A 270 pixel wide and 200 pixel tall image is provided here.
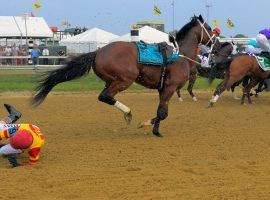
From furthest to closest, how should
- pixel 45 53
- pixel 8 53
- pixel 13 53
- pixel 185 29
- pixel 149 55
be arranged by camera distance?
1. pixel 8 53
2. pixel 13 53
3. pixel 45 53
4. pixel 185 29
5. pixel 149 55

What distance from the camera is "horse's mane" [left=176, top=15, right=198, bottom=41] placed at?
10633 millimetres

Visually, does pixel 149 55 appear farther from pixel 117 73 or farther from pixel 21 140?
pixel 21 140

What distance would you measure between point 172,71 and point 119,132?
5.61 ft

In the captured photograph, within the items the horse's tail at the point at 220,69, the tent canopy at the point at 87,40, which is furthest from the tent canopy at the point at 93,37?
the horse's tail at the point at 220,69

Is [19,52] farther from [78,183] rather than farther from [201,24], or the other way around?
[78,183]

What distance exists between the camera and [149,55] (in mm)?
9406

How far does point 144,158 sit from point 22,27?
36.5 m

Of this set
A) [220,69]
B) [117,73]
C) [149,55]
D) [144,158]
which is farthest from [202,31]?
[220,69]

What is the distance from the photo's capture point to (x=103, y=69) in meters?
9.21

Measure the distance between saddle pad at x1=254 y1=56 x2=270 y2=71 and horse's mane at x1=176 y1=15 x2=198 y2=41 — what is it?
5.16m

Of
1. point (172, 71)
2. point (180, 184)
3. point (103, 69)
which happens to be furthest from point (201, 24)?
point (180, 184)

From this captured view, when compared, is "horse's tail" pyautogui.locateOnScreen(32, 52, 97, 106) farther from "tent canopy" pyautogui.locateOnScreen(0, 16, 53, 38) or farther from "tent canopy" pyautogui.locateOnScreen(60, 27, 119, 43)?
"tent canopy" pyautogui.locateOnScreen(0, 16, 53, 38)

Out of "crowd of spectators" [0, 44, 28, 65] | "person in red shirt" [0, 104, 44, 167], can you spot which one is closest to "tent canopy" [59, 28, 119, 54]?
"crowd of spectators" [0, 44, 28, 65]

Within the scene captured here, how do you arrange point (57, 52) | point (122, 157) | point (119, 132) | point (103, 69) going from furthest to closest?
point (57, 52) → point (119, 132) → point (103, 69) → point (122, 157)
